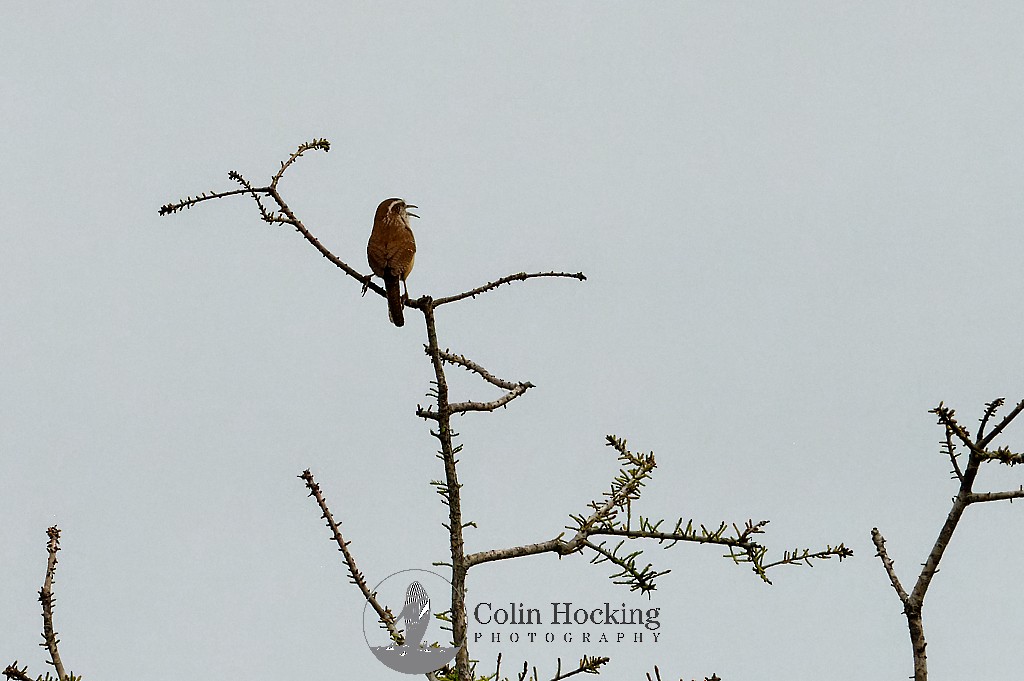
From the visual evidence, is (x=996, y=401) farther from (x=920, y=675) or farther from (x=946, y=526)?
(x=920, y=675)

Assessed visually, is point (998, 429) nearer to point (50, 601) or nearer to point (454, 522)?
point (454, 522)

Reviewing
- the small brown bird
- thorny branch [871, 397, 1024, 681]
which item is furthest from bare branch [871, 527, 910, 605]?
the small brown bird

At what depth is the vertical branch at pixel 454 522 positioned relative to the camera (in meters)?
5.59

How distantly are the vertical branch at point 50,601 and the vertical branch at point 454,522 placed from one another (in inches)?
74.5

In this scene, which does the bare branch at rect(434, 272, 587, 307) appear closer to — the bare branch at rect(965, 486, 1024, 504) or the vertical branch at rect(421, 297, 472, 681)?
the vertical branch at rect(421, 297, 472, 681)

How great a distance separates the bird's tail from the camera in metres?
7.95

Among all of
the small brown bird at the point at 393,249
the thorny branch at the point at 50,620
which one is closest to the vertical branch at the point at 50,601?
the thorny branch at the point at 50,620

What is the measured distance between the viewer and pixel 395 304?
8016 millimetres

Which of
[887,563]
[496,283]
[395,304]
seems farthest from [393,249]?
[887,563]

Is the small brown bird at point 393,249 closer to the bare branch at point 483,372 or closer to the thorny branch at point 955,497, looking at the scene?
the bare branch at point 483,372

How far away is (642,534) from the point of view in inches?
221

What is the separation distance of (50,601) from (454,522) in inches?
81.9

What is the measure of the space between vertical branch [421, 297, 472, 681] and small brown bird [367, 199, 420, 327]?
2.00m

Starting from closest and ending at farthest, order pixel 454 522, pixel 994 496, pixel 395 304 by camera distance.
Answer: pixel 994 496 < pixel 454 522 < pixel 395 304
